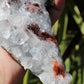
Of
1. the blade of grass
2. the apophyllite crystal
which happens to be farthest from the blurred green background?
the apophyllite crystal

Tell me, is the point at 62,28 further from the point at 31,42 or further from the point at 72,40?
the point at 31,42

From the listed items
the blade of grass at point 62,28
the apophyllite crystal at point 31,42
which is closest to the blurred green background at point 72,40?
the blade of grass at point 62,28

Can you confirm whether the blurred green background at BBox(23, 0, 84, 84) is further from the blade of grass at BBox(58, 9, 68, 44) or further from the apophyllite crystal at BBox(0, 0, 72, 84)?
the apophyllite crystal at BBox(0, 0, 72, 84)

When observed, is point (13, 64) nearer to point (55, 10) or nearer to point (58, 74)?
point (58, 74)

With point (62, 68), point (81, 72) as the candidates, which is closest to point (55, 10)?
point (62, 68)

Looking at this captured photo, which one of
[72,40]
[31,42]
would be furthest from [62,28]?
[31,42]

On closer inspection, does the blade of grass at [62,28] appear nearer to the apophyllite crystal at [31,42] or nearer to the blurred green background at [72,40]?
the blurred green background at [72,40]
